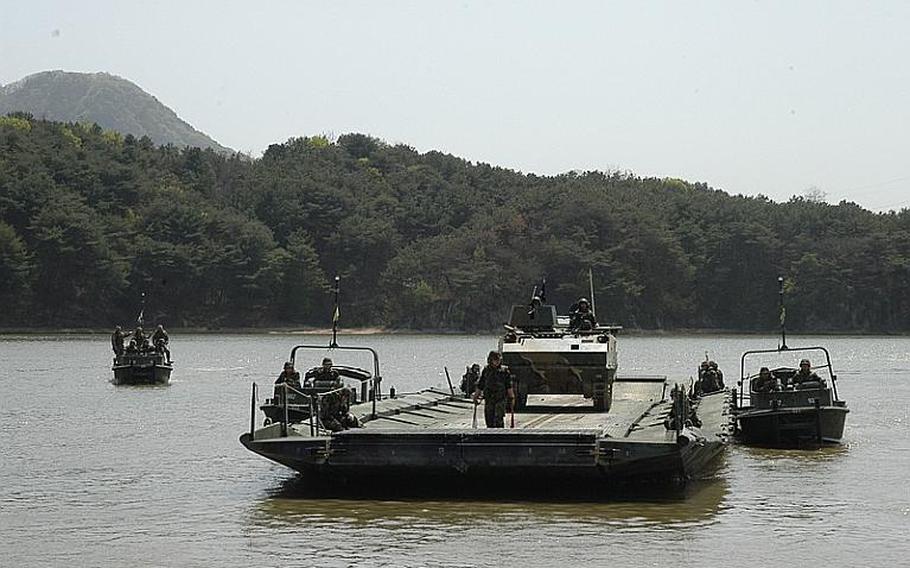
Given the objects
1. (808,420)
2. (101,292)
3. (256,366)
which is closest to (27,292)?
(101,292)

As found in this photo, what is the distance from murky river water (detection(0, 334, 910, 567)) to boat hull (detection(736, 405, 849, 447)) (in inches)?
18.0

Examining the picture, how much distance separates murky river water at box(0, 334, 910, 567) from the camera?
601 inches

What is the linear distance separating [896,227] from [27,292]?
64.0 m

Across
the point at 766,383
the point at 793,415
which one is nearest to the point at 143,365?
the point at 766,383

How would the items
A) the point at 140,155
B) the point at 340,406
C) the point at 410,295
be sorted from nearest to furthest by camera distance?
the point at 340,406, the point at 410,295, the point at 140,155

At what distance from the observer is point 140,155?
409 ft

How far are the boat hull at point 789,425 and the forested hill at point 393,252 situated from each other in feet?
262

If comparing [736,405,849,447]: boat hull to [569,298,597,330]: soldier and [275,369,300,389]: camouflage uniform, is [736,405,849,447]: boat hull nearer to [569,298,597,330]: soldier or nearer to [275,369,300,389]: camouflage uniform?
[569,298,597,330]: soldier

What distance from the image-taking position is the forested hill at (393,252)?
340ft

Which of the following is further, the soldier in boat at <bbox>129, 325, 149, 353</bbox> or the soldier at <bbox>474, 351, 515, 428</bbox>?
the soldier in boat at <bbox>129, 325, 149, 353</bbox>

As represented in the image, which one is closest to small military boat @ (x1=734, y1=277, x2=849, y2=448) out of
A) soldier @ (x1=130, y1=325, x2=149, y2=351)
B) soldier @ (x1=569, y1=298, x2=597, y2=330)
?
soldier @ (x1=569, y1=298, x2=597, y2=330)

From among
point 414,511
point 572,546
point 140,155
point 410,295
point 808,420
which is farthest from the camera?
point 140,155

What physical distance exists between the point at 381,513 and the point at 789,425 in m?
11.1

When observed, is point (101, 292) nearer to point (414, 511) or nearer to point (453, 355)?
point (453, 355)
